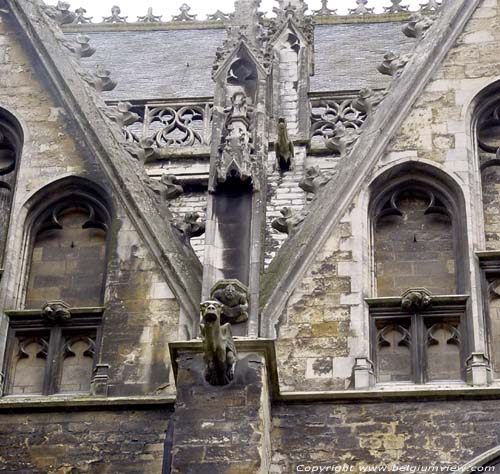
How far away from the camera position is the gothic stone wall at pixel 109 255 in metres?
14.7

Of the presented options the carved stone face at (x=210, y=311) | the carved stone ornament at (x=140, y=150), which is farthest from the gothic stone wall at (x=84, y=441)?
the carved stone ornament at (x=140, y=150)

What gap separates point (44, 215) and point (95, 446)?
254 cm

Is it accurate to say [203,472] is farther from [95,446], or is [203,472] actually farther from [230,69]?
[230,69]

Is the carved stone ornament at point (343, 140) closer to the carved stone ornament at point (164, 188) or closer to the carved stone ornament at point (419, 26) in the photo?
the carved stone ornament at point (419, 26)

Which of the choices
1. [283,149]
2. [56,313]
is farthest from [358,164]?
[56,313]

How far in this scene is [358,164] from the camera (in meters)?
15.7

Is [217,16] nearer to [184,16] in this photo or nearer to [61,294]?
[184,16]

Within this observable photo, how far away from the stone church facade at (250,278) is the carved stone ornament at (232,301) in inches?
0.6

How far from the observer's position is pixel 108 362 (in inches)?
581

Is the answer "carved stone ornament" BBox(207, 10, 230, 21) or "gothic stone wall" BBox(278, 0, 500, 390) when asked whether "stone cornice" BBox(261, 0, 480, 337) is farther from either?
"carved stone ornament" BBox(207, 10, 230, 21)

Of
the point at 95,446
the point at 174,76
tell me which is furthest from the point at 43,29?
the point at 174,76

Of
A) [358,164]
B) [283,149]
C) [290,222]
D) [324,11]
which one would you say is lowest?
[290,222]

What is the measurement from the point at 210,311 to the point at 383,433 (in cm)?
162

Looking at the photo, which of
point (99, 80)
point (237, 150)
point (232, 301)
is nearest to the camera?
point (232, 301)
